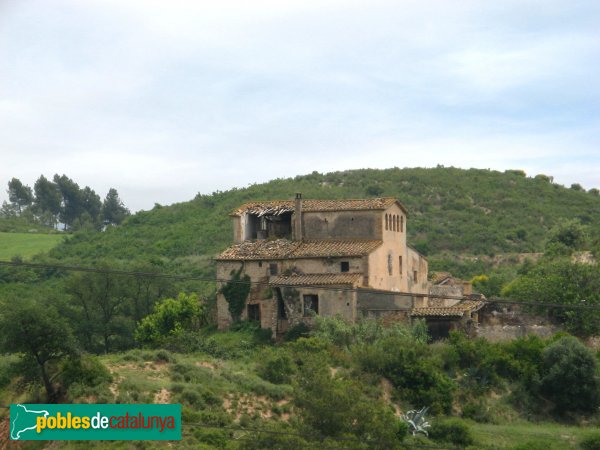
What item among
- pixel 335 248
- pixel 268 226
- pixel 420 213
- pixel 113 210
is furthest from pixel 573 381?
pixel 113 210

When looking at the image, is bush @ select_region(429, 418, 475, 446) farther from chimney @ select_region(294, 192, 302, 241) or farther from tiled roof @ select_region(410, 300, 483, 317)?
chimney @ select_region(294, 192, 302, 241)

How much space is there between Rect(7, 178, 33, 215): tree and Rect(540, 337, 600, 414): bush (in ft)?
350

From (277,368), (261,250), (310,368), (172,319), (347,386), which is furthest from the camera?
(172,319)

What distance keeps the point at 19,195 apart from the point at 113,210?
510 inches

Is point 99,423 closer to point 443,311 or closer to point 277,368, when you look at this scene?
point 277,368

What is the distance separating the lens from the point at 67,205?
143 metres

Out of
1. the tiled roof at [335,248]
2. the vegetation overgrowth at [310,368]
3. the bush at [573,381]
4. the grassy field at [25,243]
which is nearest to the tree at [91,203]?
the grassy field at [25,243]

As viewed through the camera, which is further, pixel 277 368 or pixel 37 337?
pixel 277 368

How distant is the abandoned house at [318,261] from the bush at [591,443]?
40.0 feet

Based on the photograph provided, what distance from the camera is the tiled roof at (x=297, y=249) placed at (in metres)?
52.3

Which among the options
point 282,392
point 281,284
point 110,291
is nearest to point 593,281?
point 281,284

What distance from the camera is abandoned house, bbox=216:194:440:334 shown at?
51.2 m

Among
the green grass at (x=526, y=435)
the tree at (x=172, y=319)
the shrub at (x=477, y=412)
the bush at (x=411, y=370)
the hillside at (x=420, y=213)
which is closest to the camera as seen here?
the green grass at (x=526, y=435)

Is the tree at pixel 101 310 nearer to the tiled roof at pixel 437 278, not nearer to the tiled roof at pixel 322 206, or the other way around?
the tiled roof at pixel 322 206
